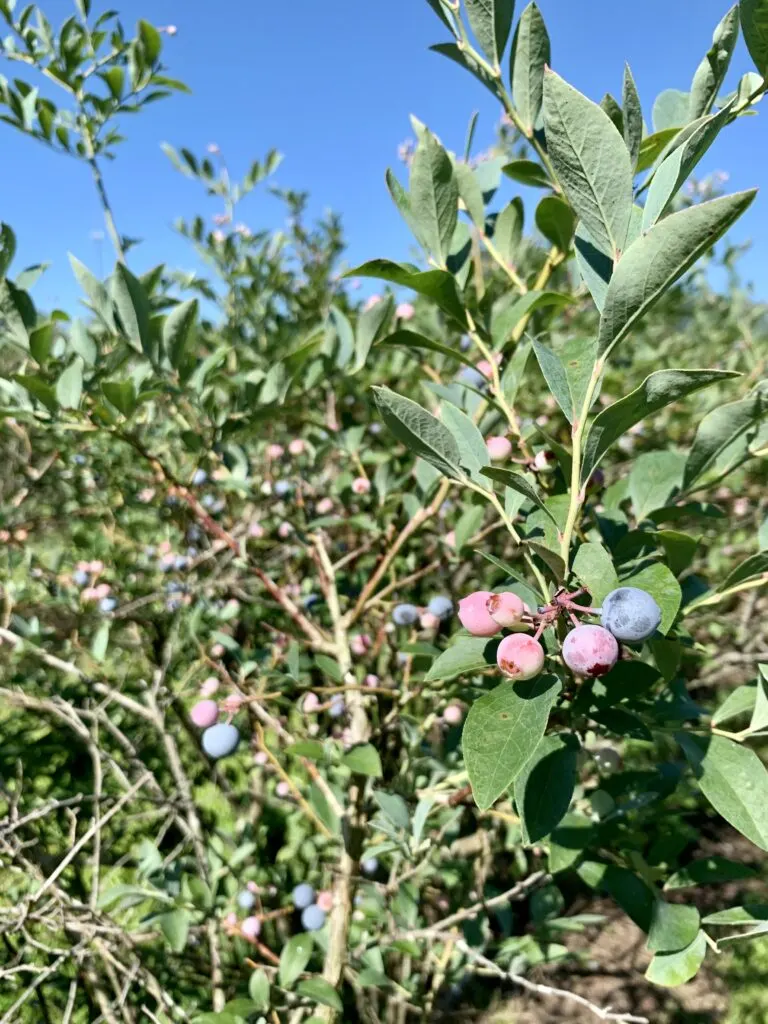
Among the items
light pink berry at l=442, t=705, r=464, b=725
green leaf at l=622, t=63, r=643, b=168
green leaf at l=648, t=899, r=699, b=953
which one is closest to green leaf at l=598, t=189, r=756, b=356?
green leaf at l=622, t=63, r=643, b=168

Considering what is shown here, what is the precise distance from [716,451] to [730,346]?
2616mm

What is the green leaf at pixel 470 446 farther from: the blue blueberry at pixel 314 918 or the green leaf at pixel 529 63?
the blue blueberry at pixel 314 918

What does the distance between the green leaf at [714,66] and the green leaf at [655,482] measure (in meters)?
0.37

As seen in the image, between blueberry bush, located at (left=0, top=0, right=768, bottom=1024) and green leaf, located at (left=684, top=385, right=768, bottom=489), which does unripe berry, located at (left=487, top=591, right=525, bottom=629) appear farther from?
green leaf, located at (left=684, top=385, right=768, bottom=489)

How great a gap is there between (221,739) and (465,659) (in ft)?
2.26

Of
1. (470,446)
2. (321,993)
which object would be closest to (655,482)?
(470,446)

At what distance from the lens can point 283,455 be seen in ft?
6.57

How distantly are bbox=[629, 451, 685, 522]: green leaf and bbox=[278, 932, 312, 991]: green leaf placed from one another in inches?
37.2

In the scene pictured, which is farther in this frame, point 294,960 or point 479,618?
point 294,960

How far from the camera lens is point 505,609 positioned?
492 mm

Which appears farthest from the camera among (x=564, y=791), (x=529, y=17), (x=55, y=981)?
(x=55, y=981)

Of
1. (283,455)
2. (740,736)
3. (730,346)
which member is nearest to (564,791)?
(740,736)

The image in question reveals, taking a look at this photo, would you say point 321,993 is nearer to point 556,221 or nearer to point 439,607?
point 439,607

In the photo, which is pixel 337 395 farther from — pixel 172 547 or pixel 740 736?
pixel 740 736
